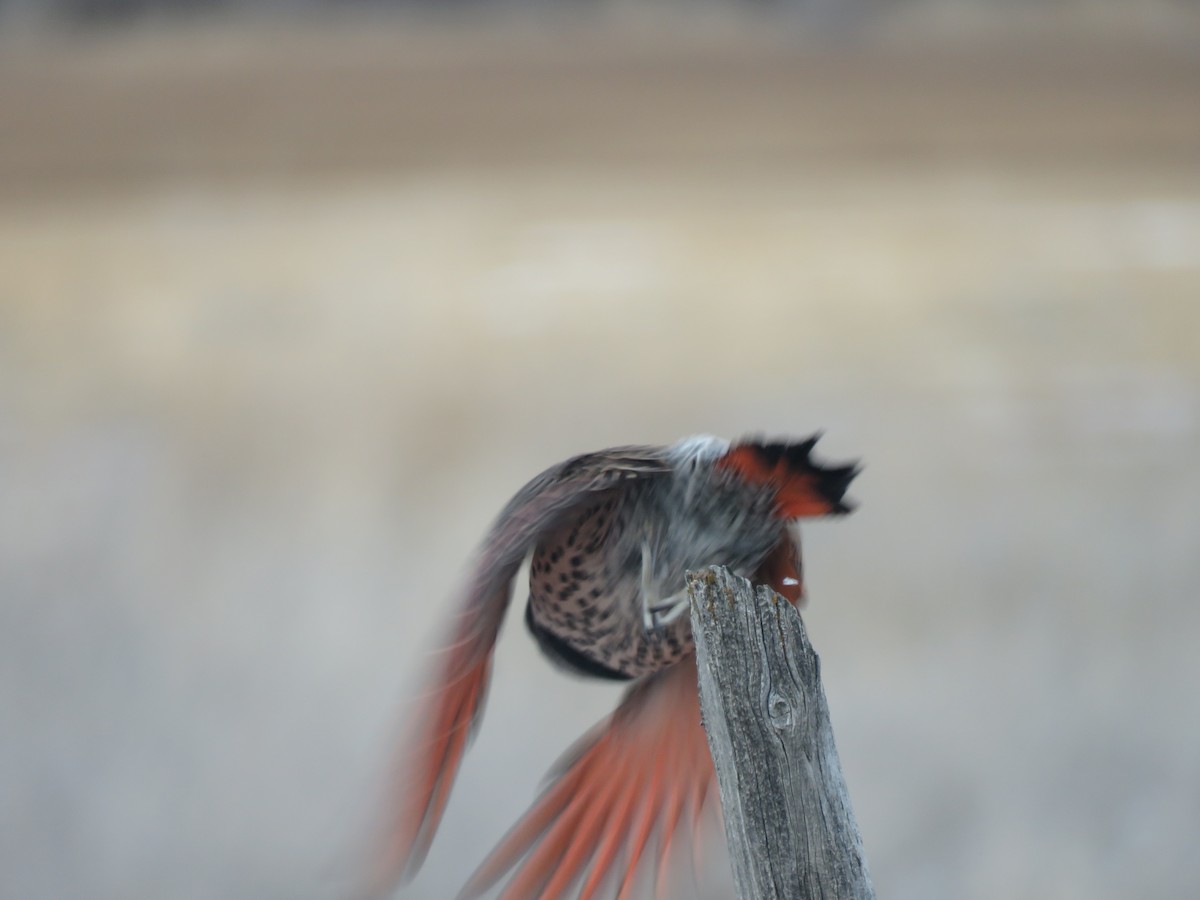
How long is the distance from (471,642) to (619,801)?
23cm

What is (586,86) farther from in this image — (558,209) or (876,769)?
(876,769)

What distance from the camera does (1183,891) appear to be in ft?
6.81

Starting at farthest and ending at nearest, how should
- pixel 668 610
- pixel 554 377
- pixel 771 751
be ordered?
pixel 554 377
pixel 668 610
pixel 771 751

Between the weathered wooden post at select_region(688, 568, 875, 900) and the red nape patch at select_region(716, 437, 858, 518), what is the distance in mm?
90

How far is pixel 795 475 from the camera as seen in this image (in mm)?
766

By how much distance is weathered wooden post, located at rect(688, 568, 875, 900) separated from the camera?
69 cm

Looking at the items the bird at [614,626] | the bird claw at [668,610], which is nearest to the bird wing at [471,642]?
the bird at [614,626]

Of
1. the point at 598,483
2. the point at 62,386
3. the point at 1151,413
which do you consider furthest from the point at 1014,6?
the point at 62,386

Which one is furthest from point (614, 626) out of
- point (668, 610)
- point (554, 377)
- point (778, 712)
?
point (554, 377)

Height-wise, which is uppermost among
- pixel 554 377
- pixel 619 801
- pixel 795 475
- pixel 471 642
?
pixel 554 377

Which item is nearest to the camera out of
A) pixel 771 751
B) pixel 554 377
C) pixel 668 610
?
pixel 771 751

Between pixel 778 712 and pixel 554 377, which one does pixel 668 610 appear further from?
pixel 554 377

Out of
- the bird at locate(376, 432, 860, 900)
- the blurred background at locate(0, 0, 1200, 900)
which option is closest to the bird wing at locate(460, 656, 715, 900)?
the bird at locate(376, 432, 860, 900)

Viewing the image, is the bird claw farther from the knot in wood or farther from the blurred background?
the blurred background
